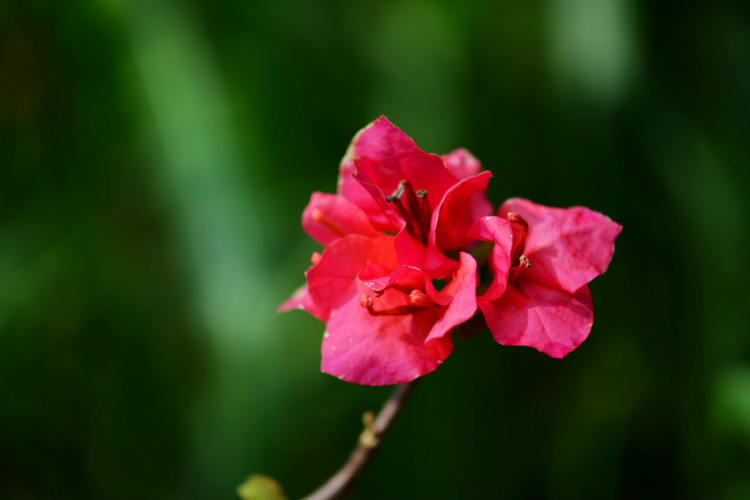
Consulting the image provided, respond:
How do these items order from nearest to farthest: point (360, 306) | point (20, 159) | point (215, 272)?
1. point (360, 306)
2. point (215, 272)
3. point (20, 159)

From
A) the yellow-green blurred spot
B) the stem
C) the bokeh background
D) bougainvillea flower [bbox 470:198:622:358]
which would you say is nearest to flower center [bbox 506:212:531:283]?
bougainvillea flower [bbox 470:198:622:358]

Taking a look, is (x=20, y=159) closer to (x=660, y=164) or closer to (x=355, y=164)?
(x=355, y=164)

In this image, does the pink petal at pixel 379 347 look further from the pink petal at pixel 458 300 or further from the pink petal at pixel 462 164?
the pink petal at pixel 462 164

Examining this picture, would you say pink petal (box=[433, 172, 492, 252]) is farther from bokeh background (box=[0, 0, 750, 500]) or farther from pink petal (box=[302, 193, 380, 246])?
bokeh background (box=[0, 0, 750, 500])

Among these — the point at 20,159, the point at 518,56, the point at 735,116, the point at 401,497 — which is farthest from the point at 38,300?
the point at 735,116

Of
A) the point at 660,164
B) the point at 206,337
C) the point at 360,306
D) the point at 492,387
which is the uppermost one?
the point at 360,306

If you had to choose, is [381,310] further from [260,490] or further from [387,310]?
[260,490]
